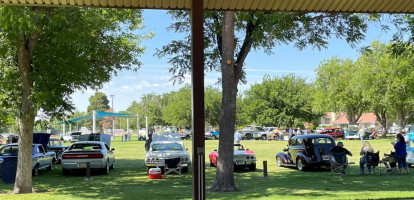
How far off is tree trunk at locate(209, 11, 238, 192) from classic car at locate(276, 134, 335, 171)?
546cm

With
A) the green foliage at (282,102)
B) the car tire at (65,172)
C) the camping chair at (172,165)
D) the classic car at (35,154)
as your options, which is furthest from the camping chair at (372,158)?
the green foliage at (282,102)

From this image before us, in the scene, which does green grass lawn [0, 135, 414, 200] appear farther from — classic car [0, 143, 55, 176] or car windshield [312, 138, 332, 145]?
car windshield [312, 138, 332, 145]

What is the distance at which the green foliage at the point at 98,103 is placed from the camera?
134100 millimetres


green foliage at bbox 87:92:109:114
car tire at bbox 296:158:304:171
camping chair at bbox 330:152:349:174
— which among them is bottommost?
car tire at bbox 296:158:304:171

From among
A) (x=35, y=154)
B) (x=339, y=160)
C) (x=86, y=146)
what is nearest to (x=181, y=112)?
(x=86, y=146)

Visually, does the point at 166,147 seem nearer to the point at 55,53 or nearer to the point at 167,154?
the point at 167,154

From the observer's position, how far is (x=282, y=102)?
69.6 meters

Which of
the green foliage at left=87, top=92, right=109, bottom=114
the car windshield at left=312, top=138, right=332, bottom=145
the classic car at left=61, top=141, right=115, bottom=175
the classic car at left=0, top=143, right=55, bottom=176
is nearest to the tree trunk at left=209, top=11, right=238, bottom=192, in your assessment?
the car windshield at left=312, top=138, right=332, bottom=145

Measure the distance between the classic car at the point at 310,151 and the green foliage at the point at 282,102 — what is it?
48453mm

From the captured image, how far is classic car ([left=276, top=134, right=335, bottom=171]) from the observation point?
1858 centimetres

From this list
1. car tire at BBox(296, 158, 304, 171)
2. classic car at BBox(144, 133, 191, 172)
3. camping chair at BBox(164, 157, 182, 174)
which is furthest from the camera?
car tire at BBox(296, 158, 304, 171)

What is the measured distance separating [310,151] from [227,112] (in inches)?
239

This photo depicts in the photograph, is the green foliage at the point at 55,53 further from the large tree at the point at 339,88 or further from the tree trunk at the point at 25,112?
the large tree at the point at 339,88

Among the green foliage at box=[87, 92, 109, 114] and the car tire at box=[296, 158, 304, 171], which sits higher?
the green foliage at box=[87, 92, 109, 114]
